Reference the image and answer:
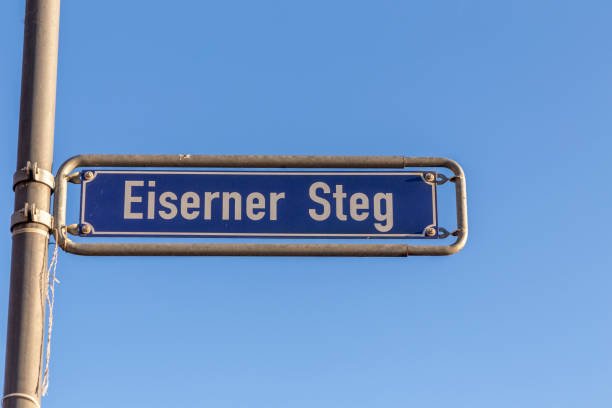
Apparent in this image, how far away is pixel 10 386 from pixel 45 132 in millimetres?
1117

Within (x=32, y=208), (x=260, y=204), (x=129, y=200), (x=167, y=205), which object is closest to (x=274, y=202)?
(x=260, y=204)

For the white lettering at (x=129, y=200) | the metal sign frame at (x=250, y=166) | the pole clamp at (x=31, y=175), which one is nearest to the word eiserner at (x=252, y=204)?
the white lettering at (x=129, y=200)

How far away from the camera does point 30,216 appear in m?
4.05

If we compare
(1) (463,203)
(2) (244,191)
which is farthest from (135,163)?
(1) (463,203)

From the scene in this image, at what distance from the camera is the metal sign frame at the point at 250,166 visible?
4.23 meters

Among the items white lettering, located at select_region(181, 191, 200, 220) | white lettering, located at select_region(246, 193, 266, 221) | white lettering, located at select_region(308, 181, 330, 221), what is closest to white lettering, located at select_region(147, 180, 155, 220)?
white lettering, located at select_region(181, 191, 200, 220)

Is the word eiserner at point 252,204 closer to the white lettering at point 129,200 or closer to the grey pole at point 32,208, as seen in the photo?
the white lettering at point 129,200

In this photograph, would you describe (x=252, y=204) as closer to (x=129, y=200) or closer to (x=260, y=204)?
(x=260, y=204)

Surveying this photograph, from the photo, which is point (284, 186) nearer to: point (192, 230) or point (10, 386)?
point (192, 230)

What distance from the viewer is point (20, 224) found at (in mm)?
4062

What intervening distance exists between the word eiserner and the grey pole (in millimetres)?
422

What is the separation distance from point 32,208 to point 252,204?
0.98m

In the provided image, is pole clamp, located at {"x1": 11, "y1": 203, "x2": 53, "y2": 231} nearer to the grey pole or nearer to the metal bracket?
the grey pole

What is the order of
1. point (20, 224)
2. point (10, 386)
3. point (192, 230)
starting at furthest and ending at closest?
1. point (192, 230)
2. point (20, 224)
3. point (10, 386)
